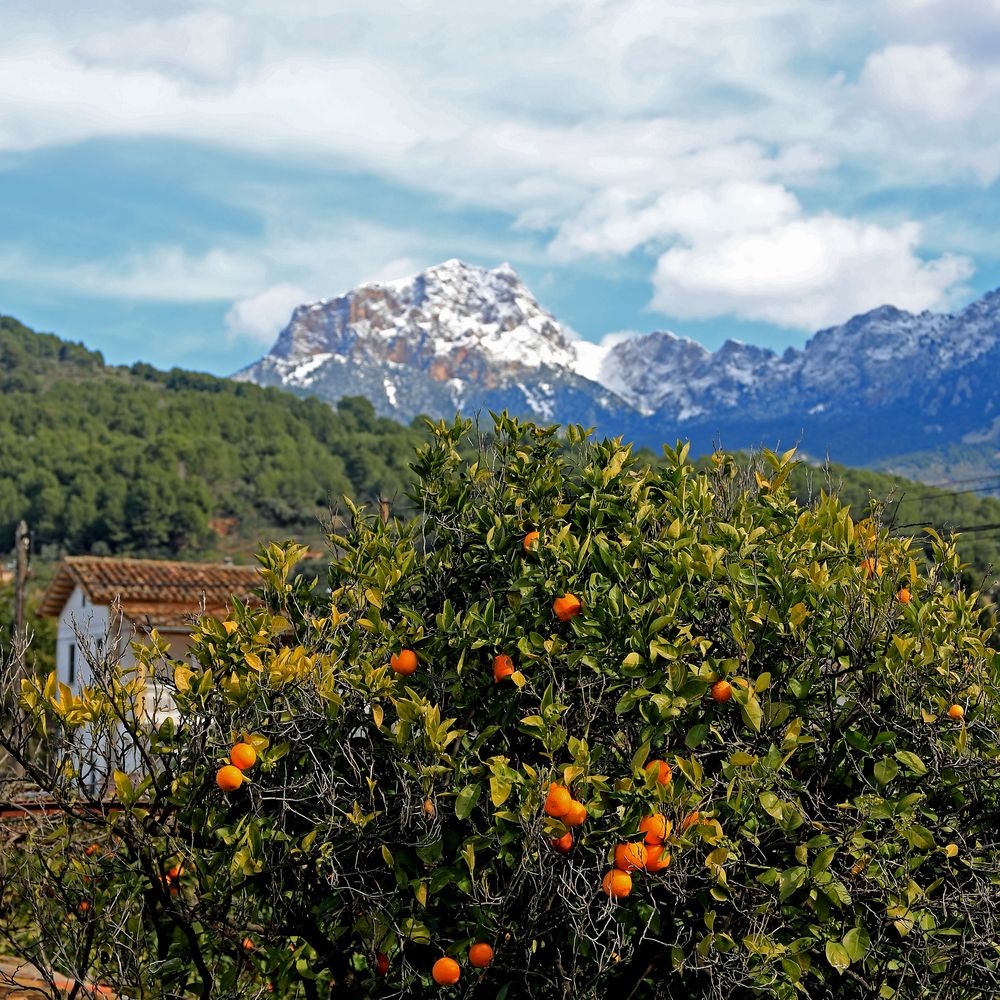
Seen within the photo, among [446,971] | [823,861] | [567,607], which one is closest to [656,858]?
[823,861]

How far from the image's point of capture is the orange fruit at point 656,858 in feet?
12.2

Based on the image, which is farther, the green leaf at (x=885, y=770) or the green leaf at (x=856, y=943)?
the green leaf at (x=885, y=770)

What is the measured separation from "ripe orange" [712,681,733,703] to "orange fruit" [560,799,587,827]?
0.59 meters

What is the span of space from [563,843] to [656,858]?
0.96ft

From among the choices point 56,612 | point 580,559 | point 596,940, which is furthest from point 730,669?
point 56,612

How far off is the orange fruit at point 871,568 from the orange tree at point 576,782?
6cm

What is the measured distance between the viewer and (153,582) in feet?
97.8

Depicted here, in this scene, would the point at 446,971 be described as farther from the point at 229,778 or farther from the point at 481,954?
the point at 229,778

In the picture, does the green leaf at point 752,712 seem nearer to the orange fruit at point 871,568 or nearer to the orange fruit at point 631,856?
the orange fruit at point 631,856

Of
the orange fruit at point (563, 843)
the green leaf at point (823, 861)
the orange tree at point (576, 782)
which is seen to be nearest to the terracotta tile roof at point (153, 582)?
the orange tree at point (576, 782)

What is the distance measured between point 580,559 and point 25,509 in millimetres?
91613

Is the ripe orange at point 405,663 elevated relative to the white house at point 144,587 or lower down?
elevated

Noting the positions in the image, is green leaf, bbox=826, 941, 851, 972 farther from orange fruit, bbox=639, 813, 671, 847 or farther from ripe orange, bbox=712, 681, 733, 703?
ripe orange, bbox=712, 681, 733, 703

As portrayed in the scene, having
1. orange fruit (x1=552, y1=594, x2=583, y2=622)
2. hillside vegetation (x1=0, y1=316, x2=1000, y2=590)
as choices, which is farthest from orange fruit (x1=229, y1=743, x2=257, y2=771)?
hillside vegetation (x1=0, y1=316, x2=1000, y2=590)
